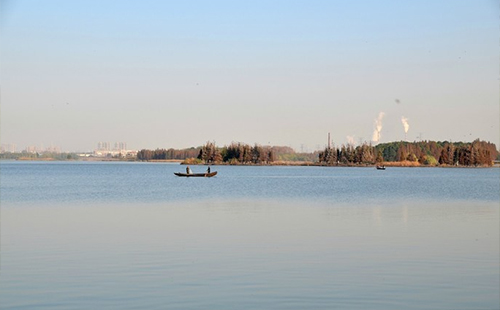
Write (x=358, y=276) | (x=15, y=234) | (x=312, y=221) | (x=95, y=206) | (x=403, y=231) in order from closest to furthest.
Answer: (x=358, y=276) < (x=15, y=234) < (x=403, y=231) < (x=312, y=221) < (x=95, y=206)

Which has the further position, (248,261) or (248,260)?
(248,260)

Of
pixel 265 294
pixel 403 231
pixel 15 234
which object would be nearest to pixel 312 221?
pixel 403 231

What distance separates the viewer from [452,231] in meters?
27.5

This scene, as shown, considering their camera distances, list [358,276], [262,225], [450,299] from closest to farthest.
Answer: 1. [450,299]
2. [358,276]
3. [262,225]

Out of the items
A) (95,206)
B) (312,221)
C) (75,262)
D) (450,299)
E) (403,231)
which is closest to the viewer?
(450,299)

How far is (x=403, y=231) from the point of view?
27359mm

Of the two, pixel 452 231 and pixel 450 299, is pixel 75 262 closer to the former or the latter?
pixel 450 299

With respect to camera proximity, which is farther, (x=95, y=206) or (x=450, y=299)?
(x=95, y=206)

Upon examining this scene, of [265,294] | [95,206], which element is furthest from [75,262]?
[95,206]

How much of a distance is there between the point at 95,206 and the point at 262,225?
1459 centimetres

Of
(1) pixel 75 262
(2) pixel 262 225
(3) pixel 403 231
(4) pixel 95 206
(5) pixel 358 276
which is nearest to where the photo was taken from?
(5) pixel 358 276

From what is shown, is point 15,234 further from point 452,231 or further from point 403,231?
point 452,231

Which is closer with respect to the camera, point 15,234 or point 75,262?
point 75,262

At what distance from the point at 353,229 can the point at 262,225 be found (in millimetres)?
3763
